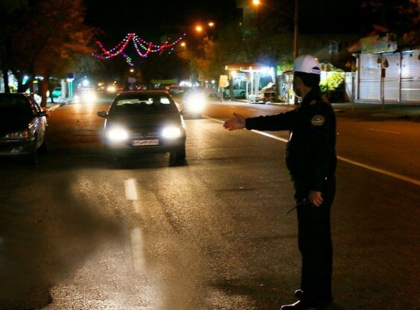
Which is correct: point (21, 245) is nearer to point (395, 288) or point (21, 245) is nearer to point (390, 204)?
point (395, 288)

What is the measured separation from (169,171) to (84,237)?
5.80 metres

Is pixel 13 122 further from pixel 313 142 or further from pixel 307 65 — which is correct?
pixel 313 142

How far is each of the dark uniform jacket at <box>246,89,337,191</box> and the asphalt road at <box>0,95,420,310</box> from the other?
117 cm

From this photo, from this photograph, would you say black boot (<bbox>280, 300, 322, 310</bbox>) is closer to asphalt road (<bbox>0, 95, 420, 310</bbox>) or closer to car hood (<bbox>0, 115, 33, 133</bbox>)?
asphalt road (<bbox>0, 95, 420, 310</bbox>)

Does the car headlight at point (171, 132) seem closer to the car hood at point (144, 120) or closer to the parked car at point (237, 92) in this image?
the car hood at point (144, 120)

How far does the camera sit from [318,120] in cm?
505

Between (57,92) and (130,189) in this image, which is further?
(57,92)

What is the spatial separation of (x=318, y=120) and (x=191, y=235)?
353cm

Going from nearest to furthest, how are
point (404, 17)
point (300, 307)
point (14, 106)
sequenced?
point (300, 307) → point (14, 106) → point (404, 17)

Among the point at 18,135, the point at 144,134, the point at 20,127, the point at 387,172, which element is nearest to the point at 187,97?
the point at 144,134

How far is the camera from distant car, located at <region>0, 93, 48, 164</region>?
47.4 ft

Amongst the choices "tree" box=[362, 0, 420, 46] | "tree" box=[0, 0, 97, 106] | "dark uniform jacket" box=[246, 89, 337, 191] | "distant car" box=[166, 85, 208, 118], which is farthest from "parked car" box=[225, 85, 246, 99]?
"dark uniform jacket" box=[246, 89, 337, 191]

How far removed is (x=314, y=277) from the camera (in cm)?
535

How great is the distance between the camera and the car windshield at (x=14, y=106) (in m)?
16.1
